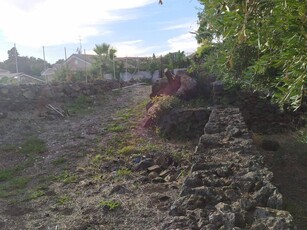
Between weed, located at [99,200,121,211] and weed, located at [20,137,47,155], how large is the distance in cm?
429

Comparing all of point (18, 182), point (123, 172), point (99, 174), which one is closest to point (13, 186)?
point (18, 182)

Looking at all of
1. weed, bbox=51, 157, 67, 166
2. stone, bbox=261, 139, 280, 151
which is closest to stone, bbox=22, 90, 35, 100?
weed, bbox=51, 157, 67, 166

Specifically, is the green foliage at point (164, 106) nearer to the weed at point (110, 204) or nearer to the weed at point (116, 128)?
the weed at point (116, 128)

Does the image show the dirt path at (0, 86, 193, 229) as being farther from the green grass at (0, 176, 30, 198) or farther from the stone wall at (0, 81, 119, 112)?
the stone wall at (0, 81, 119, 112)

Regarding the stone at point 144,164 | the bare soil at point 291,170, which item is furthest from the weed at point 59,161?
the bare soil at point 291,170

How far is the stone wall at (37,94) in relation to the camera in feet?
44.4

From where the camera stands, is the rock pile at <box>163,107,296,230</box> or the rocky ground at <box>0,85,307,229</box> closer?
the rock pile at <box>163,107,296,230</box>

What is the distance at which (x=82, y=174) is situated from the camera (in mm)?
7102

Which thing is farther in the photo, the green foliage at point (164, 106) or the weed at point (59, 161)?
the green foliage at point (164, 106)

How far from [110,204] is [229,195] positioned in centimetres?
257

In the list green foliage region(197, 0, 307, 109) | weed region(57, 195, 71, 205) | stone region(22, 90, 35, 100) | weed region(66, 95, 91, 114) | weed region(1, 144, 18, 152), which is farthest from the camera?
stone region(22, 90, 35, 100)

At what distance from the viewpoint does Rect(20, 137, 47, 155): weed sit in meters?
9.17

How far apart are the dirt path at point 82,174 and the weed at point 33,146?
24 mm

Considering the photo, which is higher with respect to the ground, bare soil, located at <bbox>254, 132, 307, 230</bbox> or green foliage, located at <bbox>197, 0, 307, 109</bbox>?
green foliage, located at <bbox>197, 0, 307, 109</bbox>
